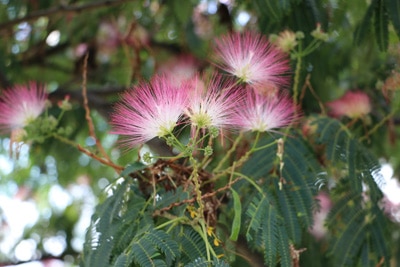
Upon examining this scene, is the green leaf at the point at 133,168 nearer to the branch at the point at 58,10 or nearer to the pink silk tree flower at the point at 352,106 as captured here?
the pink silk tree flower at the point at 352,106

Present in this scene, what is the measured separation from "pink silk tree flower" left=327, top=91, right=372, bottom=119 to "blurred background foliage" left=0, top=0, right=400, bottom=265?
11 cm

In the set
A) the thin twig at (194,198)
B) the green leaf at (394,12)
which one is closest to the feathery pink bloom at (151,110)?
the thin twig at (194,198)

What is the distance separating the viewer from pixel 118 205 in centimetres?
210

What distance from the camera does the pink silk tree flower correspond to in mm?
2818

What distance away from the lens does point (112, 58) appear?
4.59 meters

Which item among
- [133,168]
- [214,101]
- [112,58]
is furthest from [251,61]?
[112,58]

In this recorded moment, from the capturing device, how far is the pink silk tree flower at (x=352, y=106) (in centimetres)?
282

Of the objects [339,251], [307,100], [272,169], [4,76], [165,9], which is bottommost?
[339,251]

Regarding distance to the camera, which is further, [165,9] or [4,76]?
[165,9]

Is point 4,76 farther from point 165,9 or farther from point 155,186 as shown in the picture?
point 155,186

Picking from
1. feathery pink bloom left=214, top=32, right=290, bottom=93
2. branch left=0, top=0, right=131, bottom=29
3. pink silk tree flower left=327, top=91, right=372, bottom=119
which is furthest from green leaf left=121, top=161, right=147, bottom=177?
branch left=0, top=0, right=131, bottom=29

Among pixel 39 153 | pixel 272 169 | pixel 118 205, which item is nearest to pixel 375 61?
pixel 272 169

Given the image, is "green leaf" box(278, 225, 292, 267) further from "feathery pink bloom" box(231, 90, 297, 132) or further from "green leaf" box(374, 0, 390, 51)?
"green leaf" box(374, 0, 390, 51)

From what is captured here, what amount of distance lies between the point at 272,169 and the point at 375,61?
4.74ft
